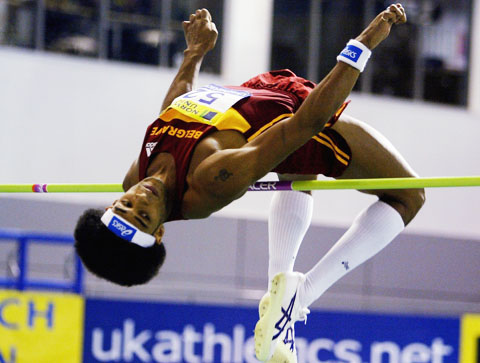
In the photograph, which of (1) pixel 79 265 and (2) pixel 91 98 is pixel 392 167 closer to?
(1) pixel 79 265

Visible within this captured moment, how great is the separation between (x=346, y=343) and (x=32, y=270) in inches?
138

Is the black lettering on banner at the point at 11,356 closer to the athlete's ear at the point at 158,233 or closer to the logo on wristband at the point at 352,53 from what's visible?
the athlete's ear at the point at 158,233

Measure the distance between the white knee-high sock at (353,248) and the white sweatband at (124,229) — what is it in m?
0.69

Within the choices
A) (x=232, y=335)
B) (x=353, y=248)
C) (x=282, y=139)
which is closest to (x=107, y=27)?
(x=232, y=335)

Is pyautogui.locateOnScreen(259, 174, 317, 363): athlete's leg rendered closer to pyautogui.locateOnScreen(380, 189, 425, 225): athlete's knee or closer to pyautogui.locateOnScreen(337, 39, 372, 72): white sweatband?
pyautogui.locateOnScreen(380, 189, 425, 225): athlete's knee

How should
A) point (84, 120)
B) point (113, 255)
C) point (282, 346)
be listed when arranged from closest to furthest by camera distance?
1. point (113, 255)
2. point (282, 346)
3. point (84, 120)

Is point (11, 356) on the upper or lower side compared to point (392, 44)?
lower

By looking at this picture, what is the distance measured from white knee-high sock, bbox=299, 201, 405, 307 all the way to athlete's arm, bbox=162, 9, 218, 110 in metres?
0.83

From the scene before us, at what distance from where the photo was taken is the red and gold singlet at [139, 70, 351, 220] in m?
2.91

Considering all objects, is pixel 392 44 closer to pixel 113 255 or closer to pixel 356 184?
pixel 356 184

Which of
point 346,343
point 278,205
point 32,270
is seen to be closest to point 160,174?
point 278,205

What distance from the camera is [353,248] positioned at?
328 centimetres

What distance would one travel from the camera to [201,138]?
2885 mm

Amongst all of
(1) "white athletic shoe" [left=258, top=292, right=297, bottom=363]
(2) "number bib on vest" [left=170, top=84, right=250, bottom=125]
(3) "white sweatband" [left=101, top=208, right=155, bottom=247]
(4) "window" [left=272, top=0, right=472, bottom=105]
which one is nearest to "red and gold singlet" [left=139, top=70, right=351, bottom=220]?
(2) "number bib on vest" [left=170, top=84, right=250, bottom=125]
